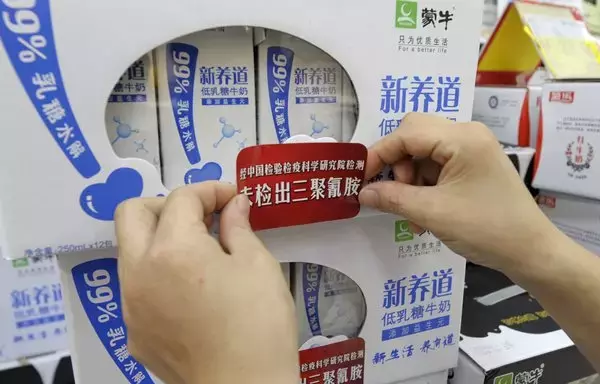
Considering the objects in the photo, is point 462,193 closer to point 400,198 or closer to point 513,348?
point 400,198

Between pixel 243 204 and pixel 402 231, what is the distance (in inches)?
8.6

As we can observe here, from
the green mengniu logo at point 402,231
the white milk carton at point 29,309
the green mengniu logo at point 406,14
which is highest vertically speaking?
the green mengniu logo at point 406,14

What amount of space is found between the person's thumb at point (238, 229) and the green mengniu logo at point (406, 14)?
8.7 inches

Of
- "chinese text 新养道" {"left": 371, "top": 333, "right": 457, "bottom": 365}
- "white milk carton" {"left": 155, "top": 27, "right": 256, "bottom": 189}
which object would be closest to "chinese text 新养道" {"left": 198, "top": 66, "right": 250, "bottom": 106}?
"white milk carton" {"left": 155, "top": 27, "right": 256, "bottom": 189}

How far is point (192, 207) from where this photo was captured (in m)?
0.36

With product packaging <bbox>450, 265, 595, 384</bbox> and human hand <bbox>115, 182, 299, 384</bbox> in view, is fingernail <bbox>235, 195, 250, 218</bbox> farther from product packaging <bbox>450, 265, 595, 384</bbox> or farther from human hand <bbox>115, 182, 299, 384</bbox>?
product packaging <bbox>450, 265, 595, 384</bbox>

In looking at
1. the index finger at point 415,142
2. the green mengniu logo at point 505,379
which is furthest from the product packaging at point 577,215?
the index finger at point 415,142

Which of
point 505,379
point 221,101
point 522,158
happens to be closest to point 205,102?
point 221,101

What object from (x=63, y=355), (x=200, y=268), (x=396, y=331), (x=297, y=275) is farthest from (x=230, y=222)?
(x=63, y=355)

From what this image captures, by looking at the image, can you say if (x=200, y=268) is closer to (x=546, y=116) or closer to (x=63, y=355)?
(x=63, y=355)

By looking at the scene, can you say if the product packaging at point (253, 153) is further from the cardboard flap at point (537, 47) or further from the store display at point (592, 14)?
the store display at point (592, 14)

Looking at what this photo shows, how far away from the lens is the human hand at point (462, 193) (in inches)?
18.3

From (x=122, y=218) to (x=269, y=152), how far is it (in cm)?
12

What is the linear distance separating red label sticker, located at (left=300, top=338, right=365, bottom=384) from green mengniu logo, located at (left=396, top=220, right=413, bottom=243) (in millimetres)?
117
